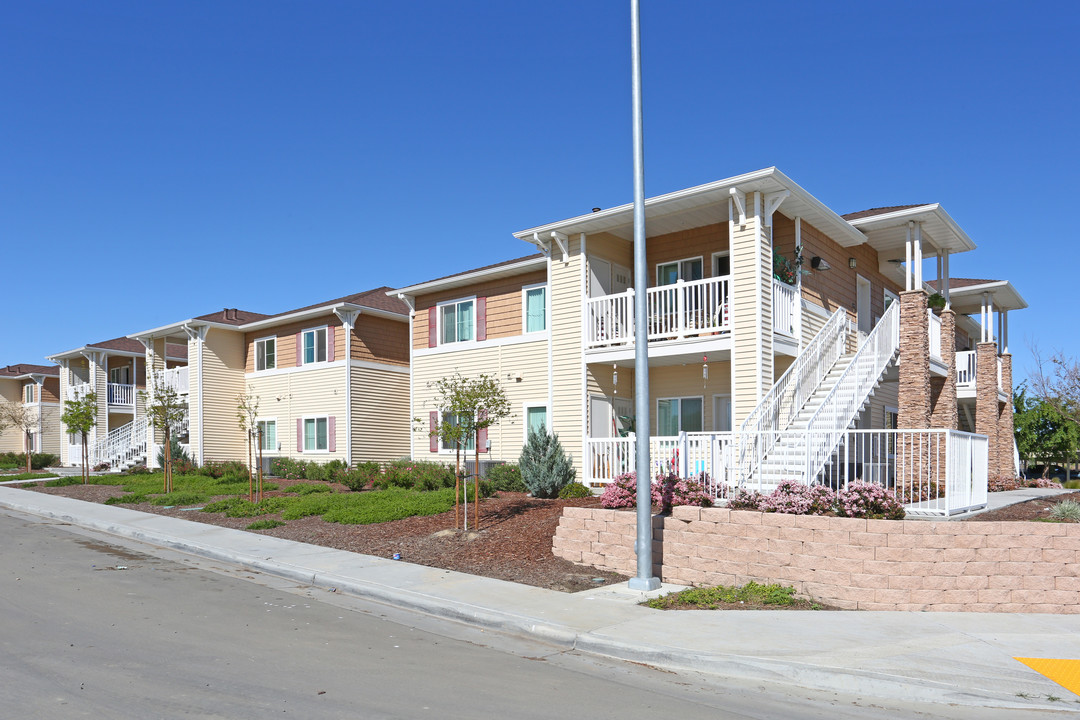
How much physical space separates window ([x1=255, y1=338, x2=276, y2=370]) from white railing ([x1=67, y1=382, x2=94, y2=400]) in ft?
41.8

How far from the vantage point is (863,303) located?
73.9 feet

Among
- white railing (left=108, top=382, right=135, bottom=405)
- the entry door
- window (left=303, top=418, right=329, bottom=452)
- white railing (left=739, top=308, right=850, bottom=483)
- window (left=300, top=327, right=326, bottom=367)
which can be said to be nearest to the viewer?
white railing (left=739, top=308, right=850, bottom=483)

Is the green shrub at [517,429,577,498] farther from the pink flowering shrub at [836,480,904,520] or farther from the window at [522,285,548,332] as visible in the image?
the pink flowering shrub at [836,480,904,520]

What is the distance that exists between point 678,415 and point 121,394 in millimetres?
32521

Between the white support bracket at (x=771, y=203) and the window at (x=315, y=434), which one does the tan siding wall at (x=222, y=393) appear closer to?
the window at (x=315, y=434)

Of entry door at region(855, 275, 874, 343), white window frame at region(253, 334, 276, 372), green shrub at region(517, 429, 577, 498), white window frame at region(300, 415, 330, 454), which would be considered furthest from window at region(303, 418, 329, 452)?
entry door at region(855, 275, 874, 343)

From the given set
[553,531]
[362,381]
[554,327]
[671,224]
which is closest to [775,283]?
[671,224]

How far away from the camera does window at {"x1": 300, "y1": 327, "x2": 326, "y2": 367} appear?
2956 cm

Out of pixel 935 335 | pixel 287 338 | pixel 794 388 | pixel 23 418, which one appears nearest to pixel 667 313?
pixel 794 388

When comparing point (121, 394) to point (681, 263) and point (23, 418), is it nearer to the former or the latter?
point (23, 418)

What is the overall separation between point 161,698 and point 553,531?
8.19 metres

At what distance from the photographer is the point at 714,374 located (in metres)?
19.6

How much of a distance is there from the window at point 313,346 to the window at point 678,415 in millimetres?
14159

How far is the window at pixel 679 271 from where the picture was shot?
19.8m
